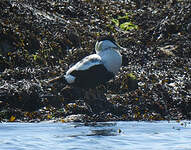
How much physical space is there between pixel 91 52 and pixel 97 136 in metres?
5.43

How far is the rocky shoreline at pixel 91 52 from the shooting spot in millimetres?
11125

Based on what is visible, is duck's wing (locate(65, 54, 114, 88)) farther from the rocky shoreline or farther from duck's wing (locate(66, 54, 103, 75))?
the rocky shoreline

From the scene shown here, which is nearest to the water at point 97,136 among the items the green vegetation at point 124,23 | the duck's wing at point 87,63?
the duck's wing at point 87,63

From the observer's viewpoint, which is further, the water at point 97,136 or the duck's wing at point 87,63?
the duck's wing at point 87,63

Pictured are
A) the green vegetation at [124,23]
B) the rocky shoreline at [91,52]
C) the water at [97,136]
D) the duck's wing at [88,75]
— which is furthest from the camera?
the green vegetation at [124,23]

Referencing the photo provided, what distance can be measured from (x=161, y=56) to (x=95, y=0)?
17.4 feet

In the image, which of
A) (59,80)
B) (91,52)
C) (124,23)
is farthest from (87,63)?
(124,23)

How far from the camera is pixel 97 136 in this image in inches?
351

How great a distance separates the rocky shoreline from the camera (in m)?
11.1

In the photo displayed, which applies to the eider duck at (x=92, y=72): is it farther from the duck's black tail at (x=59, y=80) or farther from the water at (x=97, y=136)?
the water at (x=97, y=136)

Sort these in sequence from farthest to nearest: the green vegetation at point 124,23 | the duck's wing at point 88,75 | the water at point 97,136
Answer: the green vegetation at point 124,23, the duck's wing at point 88,75, the water at point 97,136

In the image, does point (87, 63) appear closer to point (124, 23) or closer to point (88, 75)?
point (88, 75)

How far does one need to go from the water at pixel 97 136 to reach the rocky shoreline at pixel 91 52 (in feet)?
1.99

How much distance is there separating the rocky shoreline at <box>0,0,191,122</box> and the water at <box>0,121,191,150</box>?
1.99 feet
